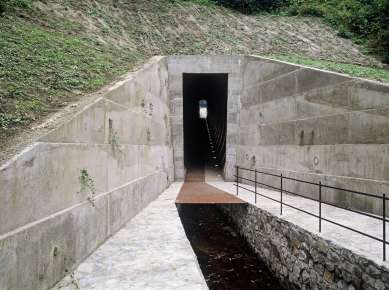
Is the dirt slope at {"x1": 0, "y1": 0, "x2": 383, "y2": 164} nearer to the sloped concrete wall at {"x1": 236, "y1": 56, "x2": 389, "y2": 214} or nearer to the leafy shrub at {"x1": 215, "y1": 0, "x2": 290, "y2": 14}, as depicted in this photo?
the leafy shrub at {"x1": 215, "y1": 0, "x2": 290, "y2": 14}

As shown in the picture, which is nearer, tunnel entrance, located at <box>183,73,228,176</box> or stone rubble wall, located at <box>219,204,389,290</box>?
stone rubble wall, located at <box>219,204,389,290</box>

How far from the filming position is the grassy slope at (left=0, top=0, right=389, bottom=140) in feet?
17.9

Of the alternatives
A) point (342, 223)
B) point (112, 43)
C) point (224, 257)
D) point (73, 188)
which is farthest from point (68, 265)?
point (112, 43)

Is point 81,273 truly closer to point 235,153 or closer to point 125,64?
point 125,64

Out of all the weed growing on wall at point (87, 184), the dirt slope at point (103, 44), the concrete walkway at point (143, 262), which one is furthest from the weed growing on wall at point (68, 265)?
the dirt slope at point (103, 44)

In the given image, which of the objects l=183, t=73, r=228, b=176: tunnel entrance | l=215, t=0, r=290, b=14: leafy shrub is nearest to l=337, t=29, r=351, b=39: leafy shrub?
l=215, t=0, r=290, b=14: leafy shrub

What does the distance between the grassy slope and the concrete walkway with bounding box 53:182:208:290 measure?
229cm

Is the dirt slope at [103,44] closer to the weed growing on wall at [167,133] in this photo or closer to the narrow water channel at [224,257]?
the weed growing on wall at [167,133]

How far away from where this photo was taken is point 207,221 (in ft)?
38.0

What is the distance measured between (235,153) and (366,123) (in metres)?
7.08

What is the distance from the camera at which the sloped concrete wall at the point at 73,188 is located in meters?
3.07

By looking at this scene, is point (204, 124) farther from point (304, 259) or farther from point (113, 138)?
point (304, 259)

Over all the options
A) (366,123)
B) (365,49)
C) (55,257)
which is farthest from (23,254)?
(365,49)

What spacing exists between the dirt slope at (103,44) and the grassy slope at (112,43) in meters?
0.02
